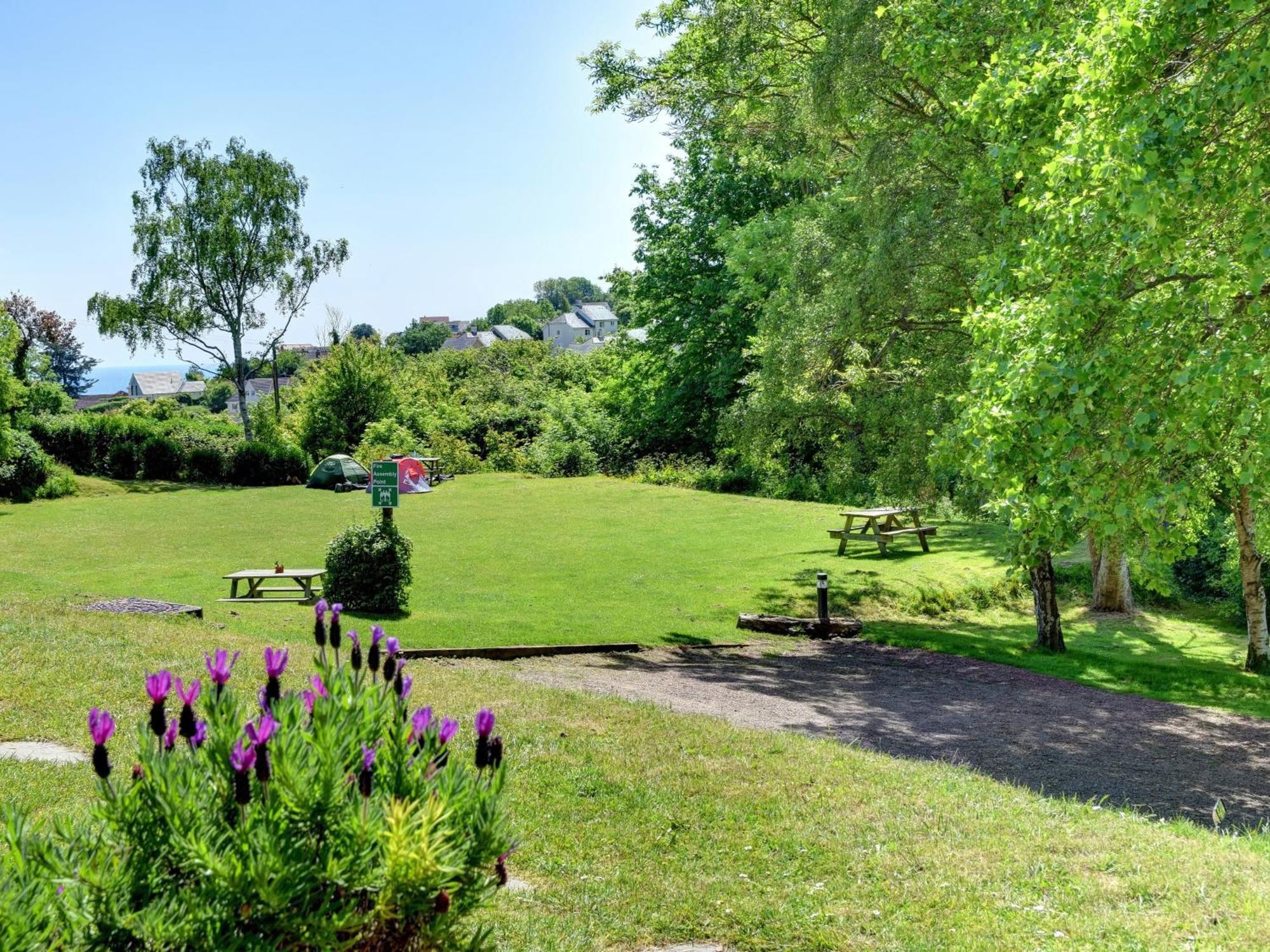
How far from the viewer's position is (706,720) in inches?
372

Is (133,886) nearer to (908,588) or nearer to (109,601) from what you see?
(109,601)

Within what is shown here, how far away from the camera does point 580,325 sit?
167m

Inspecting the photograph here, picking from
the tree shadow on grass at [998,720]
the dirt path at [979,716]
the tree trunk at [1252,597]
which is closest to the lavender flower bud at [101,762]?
the tree shadow on grass at [998,720]

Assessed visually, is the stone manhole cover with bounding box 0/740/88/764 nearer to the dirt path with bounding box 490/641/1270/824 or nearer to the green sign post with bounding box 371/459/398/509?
the dirt path with bounding box 490/641/1270/824

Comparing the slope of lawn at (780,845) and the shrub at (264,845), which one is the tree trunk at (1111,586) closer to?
the slope of lawn at (780,845)

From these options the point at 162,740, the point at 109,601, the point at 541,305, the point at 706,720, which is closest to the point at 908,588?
the point at 706,720

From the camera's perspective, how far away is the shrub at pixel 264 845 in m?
2.60

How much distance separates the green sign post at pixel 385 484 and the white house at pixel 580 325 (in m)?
137

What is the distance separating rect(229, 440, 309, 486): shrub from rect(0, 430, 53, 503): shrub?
7.44 metres

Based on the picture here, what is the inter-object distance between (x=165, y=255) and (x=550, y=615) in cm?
3720

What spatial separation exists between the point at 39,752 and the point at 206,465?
34885mm

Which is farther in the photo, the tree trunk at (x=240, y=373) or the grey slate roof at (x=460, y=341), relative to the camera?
the grey slate roof at (x=460, y=341)

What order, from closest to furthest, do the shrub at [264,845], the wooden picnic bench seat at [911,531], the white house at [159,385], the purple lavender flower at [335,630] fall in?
the shrub at [264,845] < the purple lavender flower at [335,630] < the wooden picnic bench seat at [911,531] < the white house at [159,385]

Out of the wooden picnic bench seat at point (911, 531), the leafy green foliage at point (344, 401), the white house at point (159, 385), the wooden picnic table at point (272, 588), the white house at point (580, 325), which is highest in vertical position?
the white house at point (580, 325)
